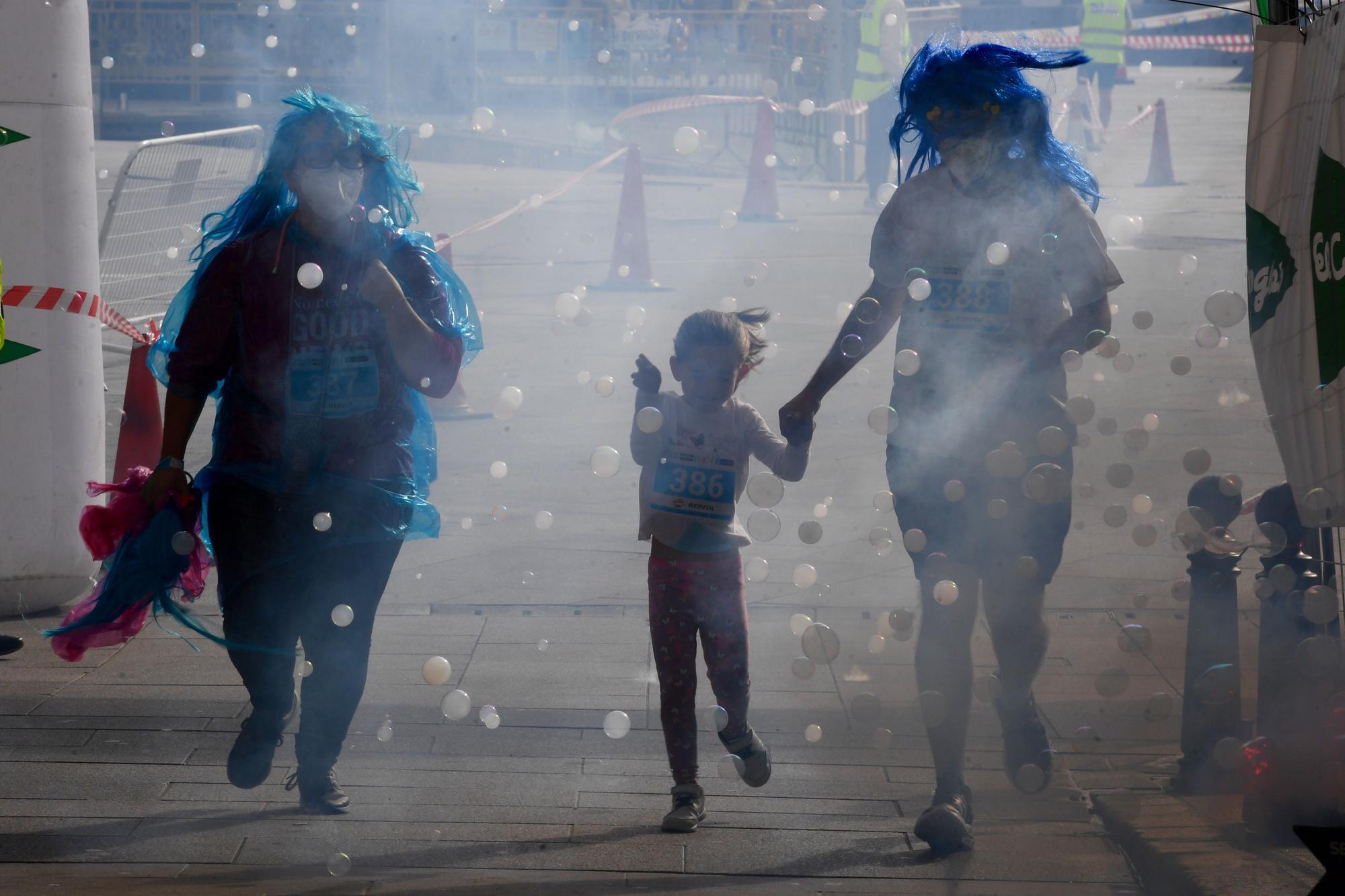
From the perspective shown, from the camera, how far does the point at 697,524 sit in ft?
11.9

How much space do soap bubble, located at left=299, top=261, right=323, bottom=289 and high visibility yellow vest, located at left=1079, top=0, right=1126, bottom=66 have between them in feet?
66.4

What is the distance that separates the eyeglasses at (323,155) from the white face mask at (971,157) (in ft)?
4.53

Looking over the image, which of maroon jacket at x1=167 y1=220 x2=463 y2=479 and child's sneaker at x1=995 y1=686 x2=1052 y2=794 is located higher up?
maroon jacket at x1=167 y1=220 x2=463 y2=479

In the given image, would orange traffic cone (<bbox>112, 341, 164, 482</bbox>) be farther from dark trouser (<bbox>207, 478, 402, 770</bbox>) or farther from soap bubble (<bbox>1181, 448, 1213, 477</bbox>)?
soap bubble (<bbox>1181, 448, 1213, 477</bbox>)

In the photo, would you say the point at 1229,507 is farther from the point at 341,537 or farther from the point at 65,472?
the point at 65,472

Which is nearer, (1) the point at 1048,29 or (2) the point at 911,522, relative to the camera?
(2) the point at 911,522

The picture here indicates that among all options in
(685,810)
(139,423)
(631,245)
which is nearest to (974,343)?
(685,810)

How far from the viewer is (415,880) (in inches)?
132

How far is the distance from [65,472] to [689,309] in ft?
18.4

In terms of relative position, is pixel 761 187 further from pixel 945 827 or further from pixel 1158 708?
pixel 945 827

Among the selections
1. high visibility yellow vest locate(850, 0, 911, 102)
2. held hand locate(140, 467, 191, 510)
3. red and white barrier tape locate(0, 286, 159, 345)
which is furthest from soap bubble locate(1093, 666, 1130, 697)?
high visibility yellow vest locate(850, 0, 911, 102)

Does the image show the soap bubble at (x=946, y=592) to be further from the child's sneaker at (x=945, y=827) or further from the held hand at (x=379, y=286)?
the held hand at (x=379, y=286)

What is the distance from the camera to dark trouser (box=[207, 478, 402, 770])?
3.56 meters

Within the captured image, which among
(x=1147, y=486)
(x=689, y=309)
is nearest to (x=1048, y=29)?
(x=689, y=309)
